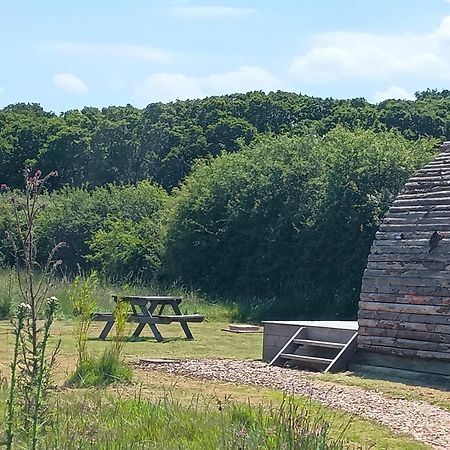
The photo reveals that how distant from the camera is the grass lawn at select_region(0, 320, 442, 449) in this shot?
862 centimetres

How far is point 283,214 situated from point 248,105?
26.0 meters

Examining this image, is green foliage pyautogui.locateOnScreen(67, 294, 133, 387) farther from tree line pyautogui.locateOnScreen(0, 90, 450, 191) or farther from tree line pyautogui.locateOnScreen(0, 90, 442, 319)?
tree line pyautogui.locateOnScreen(0, 90, 450, 191)

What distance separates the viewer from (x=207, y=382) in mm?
11766

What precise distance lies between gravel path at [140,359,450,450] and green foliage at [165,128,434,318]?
10.6 metres

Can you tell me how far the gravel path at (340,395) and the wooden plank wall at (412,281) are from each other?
53.1 inches

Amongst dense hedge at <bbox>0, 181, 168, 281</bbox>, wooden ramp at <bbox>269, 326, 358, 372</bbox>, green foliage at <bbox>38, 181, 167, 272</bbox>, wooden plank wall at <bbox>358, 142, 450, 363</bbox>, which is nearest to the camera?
wooden plank wall at <bbox>358, 142, 450, 363</bbox>

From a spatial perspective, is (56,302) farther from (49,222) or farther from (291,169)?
(49,222)

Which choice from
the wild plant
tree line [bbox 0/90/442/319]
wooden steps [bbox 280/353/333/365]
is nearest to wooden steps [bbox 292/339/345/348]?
wooden steps [bbox 280/353/333/365]

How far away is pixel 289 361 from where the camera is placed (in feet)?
45.9

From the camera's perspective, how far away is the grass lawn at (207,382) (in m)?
8.62

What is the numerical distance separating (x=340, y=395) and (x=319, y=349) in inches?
142

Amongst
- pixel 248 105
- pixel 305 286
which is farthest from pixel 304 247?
pixel 248 105

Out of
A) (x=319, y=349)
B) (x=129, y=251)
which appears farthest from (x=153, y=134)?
(x=319, y=349)

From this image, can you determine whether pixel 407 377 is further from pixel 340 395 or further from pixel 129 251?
pixel 129 251
